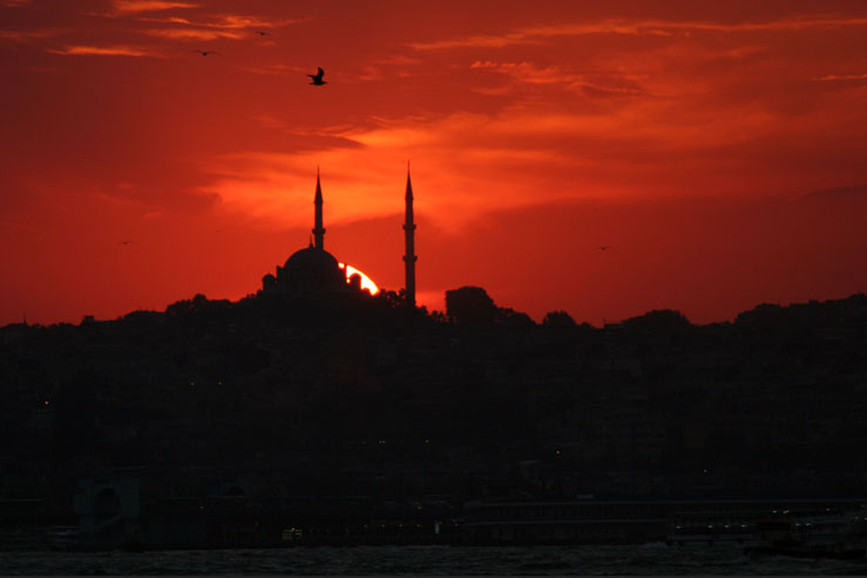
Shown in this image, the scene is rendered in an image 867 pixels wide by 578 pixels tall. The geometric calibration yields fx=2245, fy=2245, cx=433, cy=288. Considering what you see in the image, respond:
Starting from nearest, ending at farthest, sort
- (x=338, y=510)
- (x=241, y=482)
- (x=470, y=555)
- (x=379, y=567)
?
1. (x=379, y=567)
2. (x=470, y=555)
3. (x=338, y=510)
4. (x=241, y=482)

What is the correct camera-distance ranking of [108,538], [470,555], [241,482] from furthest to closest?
[241,482] → [108,538] → [470,555]

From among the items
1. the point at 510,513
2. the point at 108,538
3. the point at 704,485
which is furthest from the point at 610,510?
the point at 704,485

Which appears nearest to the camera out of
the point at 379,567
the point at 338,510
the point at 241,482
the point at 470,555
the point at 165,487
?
the point at 379,567

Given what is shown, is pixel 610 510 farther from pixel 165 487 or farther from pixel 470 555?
pixel 165 487

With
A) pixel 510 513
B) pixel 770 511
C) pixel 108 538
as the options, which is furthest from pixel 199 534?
pixel 770 511

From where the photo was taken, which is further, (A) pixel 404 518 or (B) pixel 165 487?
(B) pixel 165 487

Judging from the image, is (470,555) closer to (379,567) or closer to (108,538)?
(379,567)
